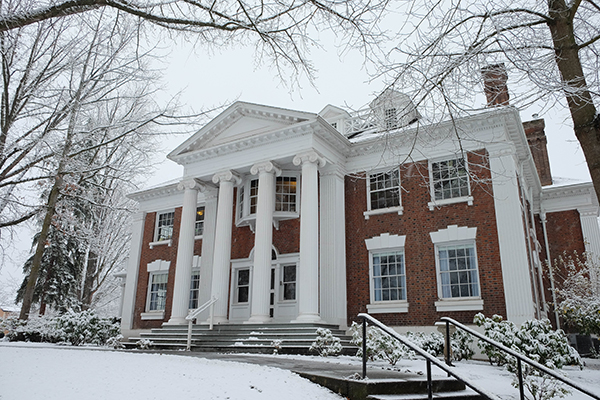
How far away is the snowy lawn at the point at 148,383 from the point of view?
552 cm

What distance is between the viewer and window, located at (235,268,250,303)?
19172 mm

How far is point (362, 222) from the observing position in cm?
1764

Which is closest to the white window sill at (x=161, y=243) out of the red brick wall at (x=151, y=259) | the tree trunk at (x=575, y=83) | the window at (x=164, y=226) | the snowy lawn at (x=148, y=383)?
the red brick wall at (x=151, y=259)

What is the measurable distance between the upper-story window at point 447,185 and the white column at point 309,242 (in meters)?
4.07

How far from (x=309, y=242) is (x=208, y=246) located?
6.05 m

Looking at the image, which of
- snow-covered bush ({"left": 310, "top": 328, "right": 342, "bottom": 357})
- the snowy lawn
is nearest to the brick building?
snow-covered bush ({"left": 310, "top": 328, "right": 342, "bottom": 357})

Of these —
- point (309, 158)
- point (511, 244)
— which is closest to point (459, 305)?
point (511, 244)

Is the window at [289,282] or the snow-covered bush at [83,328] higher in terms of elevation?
the window at [289,282]

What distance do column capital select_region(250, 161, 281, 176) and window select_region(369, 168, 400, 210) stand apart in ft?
11.9

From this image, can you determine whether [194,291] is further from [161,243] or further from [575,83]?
[575,83]

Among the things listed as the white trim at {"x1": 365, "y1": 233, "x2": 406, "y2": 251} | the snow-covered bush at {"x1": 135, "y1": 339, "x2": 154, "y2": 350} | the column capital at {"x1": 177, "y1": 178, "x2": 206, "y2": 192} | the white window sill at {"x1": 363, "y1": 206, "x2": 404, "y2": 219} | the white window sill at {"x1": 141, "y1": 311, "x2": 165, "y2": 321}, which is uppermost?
the column capital at {"x1": 177, "y1": 178, "x2": 206, "y2": 192}

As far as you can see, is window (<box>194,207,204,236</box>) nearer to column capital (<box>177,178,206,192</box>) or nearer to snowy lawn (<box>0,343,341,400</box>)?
column capital (<box>177,178,206,192</box>)

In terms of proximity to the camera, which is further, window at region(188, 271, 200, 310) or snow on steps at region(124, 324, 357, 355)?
window at region(188, 271, 200, 310)

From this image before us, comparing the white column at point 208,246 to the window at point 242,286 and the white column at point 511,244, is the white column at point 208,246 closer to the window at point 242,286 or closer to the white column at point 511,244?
the window at point 242,286
